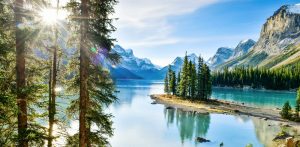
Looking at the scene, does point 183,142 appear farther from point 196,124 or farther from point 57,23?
point 57,23

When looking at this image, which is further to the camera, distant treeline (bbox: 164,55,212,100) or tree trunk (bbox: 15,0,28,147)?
distant treeline (bbox: 164,55,212,100)

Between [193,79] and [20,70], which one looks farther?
[193,79]

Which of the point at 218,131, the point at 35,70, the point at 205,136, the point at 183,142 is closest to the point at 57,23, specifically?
the point at 35,70

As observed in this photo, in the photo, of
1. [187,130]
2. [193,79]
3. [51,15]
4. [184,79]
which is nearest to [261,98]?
[193,79]

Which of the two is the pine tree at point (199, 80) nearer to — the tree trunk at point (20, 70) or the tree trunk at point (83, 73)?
the tree trunk at point (83, 73)

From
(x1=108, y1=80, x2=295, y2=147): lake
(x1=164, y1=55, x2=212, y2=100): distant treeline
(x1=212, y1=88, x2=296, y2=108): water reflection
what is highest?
(x1=164, y1=55, x2=212, y2=100): distant treeline

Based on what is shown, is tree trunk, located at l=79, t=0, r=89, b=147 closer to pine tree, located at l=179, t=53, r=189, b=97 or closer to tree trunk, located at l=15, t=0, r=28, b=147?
tree trunk, located at l=15, t=0, r=28, b=147

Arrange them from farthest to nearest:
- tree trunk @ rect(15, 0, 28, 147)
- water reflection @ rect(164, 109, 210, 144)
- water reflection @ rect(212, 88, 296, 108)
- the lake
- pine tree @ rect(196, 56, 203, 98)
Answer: water reflection @ rect(212, 88, 296, 108)
pine tree @ rect(196, 56, 203, 98)
water reflection @ rect(164, 109, 210, 144)
the lake
tree trunk @ rect(15, 0, 28, 147)

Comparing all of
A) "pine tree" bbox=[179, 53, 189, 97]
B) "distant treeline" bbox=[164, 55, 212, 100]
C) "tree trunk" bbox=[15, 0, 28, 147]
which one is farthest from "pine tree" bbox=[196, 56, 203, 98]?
"tree trunk" bbox=[15, 0, 28, 147]

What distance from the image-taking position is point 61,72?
55.6 ft

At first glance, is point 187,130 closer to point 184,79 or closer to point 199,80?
point 184,79

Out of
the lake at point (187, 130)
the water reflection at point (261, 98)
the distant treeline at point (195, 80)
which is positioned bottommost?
the lake at point (187, 130)

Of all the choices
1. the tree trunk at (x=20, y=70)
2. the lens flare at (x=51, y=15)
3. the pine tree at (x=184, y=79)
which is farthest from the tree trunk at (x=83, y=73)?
the pine tree at (x=184, y=79)

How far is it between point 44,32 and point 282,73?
198m
